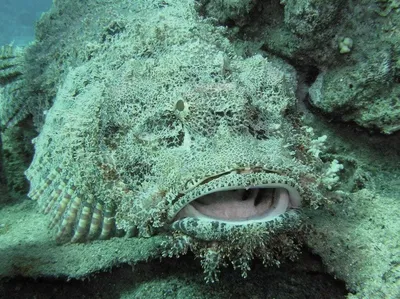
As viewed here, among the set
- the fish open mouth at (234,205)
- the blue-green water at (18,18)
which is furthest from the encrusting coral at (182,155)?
the blue-green water at (18,18)

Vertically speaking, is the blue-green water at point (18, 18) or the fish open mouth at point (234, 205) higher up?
the blue-green water at point (18, 18)

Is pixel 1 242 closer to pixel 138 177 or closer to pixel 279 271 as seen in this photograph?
pixel 138 177

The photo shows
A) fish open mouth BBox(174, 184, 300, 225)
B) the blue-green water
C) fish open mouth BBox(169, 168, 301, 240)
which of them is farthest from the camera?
the blue-green water

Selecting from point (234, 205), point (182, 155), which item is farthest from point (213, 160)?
point (234, 205)

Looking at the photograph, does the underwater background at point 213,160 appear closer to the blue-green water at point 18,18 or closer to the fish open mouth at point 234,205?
the fish open mouth at point 234,205

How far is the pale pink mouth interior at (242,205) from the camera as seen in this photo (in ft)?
8.27

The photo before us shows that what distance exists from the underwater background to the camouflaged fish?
1 centimetres

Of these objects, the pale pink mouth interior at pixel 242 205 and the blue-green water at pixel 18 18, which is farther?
the blue-green water at pixel 18 18

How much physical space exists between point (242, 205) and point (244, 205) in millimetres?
16

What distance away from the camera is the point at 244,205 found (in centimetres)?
263

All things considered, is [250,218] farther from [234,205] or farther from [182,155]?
[182,155]

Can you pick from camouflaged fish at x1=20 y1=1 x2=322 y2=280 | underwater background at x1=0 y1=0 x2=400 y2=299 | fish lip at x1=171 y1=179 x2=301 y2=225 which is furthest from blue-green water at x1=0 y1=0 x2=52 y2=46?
fish lip at x1=171 y1=179 x2=301 y2=225

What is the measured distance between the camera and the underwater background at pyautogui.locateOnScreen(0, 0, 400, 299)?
2.51 metres

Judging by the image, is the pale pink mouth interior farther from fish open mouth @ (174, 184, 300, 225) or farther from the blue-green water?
the blue-green water
